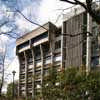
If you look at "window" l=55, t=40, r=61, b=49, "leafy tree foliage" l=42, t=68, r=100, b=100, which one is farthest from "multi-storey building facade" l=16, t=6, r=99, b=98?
"leafy tree foliage" l=42, t=68, r=100, b=100

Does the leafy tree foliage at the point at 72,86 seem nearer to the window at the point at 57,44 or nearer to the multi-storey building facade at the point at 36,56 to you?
the multi-storey building facade at the point at 36,56

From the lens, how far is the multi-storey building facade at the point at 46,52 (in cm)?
3216

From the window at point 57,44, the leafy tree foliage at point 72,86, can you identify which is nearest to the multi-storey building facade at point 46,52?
the window at point 57,44

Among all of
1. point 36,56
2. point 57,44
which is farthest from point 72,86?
point 36,56

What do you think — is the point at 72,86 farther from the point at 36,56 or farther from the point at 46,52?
the point at 36,56

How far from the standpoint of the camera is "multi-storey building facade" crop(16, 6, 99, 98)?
32.2m

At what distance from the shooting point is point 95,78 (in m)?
19.8

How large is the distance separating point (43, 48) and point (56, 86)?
2443 centimetres

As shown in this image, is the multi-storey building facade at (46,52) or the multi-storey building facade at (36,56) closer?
the multi-storey building facade at (46,52)

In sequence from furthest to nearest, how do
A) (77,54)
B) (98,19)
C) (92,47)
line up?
1. (77,54)
2. (92,47)
3. (98,19)

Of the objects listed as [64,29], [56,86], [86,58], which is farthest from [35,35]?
[56,86]

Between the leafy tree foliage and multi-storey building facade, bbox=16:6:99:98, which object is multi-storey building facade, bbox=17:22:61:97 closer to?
multi-storey building facade, bbox=16:6:99:98

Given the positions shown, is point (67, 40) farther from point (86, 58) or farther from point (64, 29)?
point (86, 58)

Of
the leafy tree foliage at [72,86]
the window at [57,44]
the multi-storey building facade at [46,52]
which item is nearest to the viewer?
the leafy tree foliage at [72,86]
